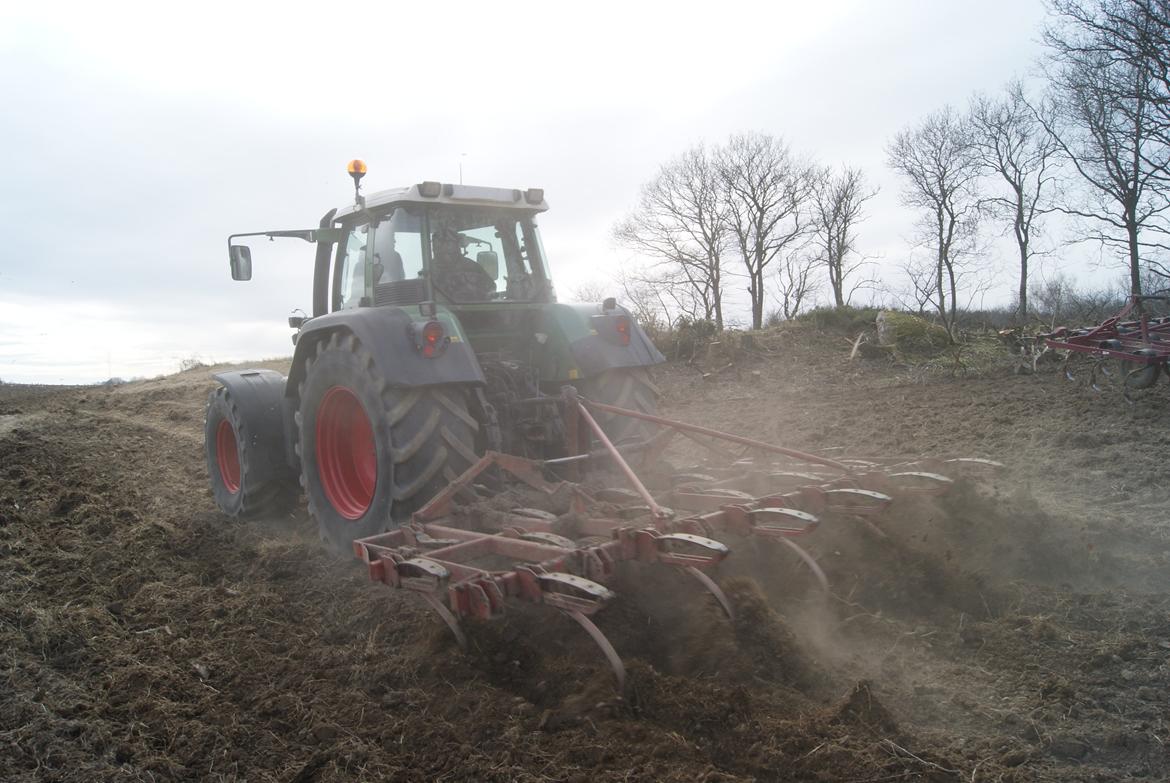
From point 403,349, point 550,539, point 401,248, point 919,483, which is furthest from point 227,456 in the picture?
point 919,483

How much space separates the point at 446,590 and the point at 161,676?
133 cm

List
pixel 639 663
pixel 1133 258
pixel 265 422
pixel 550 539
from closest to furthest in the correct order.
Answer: pixel 639 663
pixel 550 539
pixel 265 422
pixel 1133 258

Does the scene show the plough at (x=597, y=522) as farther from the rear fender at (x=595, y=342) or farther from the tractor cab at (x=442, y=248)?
the tractor cab at (x=442, y=248)

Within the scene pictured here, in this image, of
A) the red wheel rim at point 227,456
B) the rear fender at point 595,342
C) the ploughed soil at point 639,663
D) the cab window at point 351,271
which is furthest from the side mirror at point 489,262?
the red wheel rim at point 227,456

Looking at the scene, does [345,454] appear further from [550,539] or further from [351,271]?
[550,539]

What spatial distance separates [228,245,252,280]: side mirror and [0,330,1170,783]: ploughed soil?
71.7 inches

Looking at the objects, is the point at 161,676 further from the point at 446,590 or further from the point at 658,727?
the point at 658,727

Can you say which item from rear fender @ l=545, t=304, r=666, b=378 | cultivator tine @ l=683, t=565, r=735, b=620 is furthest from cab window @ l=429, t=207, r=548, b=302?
cultivator tine @ l=683, t=565, r=735, b=620

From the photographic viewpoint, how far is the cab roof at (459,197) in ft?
16.4

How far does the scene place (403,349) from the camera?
4.41 metres

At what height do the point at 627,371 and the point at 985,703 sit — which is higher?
the point at 627,371

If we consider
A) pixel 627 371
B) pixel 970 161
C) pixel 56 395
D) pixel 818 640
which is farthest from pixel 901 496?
pixel 970 161

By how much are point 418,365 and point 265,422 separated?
7.01 ft

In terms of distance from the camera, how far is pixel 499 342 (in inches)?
215
